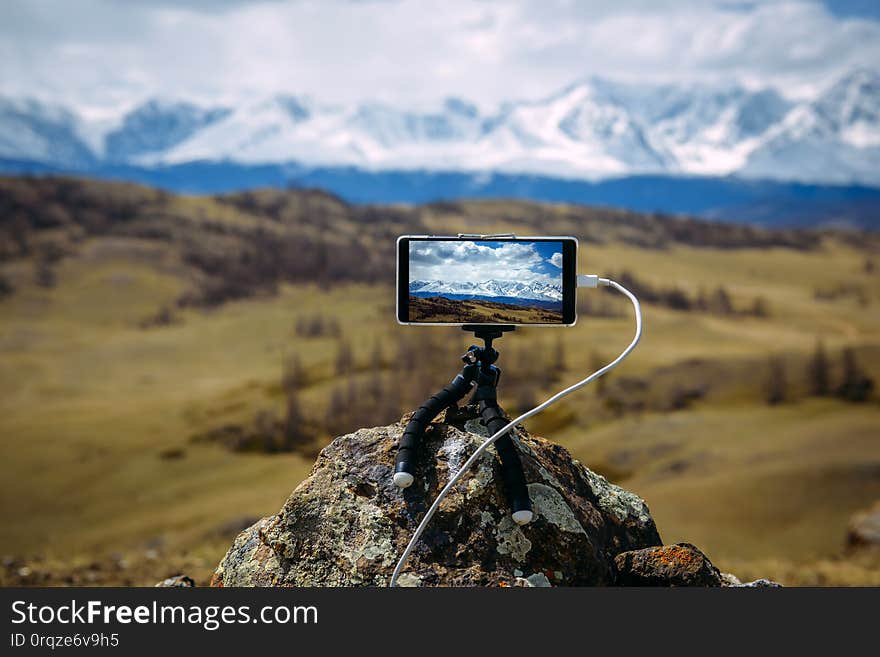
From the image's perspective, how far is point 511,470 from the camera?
4.61 m

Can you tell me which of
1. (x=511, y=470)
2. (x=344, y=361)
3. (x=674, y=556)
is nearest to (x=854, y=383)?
(x=344, y=361)

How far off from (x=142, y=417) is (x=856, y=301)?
104831 millimetres

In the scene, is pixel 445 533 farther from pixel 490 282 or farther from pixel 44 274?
pixel 44 274

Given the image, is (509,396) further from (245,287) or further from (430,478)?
(245,287)

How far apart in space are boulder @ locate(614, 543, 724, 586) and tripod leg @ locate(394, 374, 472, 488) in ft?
4.82

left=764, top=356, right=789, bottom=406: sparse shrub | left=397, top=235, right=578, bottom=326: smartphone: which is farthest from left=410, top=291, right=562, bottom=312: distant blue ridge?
left=764, top=356, right=789, bottom=406: sparse shrub

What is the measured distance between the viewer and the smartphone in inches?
187

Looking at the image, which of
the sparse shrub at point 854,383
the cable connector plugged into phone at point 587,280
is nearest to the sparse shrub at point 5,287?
the sparse shrub at point 854,383

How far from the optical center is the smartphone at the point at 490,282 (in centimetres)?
476

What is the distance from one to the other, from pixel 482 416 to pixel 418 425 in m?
0.44

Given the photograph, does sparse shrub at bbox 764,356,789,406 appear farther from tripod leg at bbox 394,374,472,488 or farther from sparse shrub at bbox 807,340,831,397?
tripod leg at bbox 394,374,472,488

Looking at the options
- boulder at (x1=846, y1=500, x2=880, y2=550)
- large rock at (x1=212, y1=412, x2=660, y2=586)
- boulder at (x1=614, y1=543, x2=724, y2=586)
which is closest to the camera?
large rock at (x1=212, y1=412, x2=660, y2=586)

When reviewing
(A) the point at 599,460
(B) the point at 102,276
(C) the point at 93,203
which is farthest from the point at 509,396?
(C) the point at 93,203

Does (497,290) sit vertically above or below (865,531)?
above
